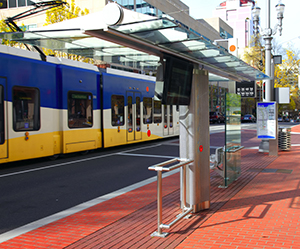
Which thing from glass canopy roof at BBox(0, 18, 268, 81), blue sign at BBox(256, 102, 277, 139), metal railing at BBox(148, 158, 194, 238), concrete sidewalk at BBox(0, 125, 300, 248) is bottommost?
concrete sidewalk at BBox(0, 125, 300, 248)

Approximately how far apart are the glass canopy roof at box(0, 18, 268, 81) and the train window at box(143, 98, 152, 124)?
10.6 m

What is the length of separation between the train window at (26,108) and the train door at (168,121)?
381 inches

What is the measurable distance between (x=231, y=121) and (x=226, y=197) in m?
1.71

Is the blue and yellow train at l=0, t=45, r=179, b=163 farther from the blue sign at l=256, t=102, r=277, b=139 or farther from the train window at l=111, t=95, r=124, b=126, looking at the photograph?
the blue sign at l=256, t=102, r=277, b=139

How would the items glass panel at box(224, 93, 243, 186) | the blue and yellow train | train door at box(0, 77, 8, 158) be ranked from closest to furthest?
1. glass panel at box(224, 93, 243, 186)
2. train door at box(0, 77, 8, 158)
3. the blue and yellow train

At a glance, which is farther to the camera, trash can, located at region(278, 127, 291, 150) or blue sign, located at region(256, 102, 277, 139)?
trash can, located at region(278, 127, 291, 150)

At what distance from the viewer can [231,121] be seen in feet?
24.1

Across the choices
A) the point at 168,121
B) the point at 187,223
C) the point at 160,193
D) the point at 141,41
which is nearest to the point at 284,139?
the point at 168,121

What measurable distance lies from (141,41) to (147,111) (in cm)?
1291

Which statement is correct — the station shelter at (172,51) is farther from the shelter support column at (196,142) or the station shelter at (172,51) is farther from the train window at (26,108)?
the train window at (26,108)

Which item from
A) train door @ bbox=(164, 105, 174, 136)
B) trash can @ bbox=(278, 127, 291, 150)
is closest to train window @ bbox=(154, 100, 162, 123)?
train door @ bbox=(164, 105, 174, 136)

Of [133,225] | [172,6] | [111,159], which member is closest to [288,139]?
[111,159]

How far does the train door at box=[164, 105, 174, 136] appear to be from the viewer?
1947 centimetres

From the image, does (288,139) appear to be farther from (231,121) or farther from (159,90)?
(159,90)
